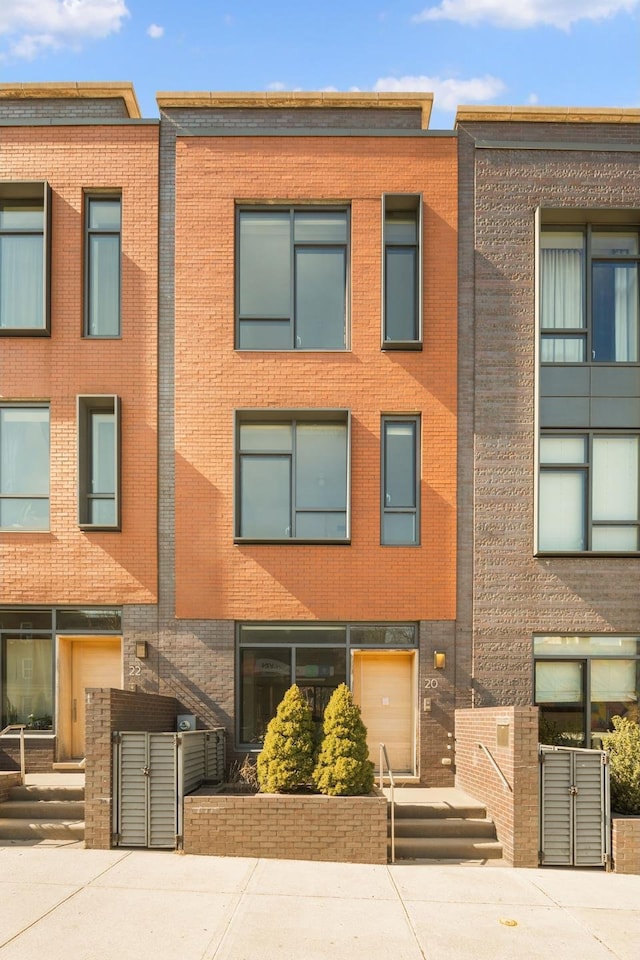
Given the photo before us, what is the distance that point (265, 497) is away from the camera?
39.2 feet

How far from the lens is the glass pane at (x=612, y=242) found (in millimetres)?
12133

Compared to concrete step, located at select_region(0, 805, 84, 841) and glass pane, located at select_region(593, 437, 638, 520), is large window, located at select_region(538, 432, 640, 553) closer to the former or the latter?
glass pane, located at select_region(593, 437, 638, 520)

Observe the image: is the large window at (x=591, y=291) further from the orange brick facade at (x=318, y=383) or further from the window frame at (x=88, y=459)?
the window frame at (x=88, y=459)

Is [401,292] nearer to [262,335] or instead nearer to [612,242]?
[262,335]

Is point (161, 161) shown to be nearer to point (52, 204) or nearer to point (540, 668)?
point (52, 204)

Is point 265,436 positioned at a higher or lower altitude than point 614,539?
higher

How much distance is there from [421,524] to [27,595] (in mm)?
6292

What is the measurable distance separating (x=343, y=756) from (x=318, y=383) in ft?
18.4

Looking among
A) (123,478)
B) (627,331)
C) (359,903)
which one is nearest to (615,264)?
(627,331)

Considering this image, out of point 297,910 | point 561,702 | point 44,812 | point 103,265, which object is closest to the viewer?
point 297,910

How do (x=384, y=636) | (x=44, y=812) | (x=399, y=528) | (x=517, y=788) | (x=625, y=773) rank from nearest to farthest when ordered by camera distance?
(x=517, y=788)
(x=625, y=773)
(x=44, y=812)
(x=384, y=636)
(x=399, y=528)

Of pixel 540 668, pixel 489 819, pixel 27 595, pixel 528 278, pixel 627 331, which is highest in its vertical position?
pixel 528 278

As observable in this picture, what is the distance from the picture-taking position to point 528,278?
11961mm

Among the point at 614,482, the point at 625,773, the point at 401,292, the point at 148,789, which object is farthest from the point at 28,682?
the point at 614,482
